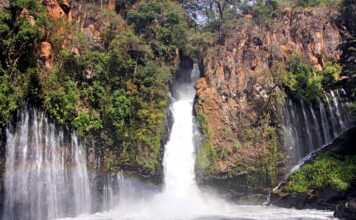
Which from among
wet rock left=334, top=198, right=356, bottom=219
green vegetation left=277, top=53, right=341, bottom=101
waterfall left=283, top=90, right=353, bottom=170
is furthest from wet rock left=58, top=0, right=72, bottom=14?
wet rock left=334, top=198, right=356, bottom=219

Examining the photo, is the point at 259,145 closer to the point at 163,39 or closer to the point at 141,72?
the point at 141,72

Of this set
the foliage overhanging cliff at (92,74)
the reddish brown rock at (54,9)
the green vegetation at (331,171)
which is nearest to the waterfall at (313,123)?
the green vegetation at (331,171)

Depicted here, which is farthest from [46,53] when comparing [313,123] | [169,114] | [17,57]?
[313,123]

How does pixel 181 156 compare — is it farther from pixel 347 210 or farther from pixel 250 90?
pixel 347 210

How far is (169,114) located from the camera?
28219mm

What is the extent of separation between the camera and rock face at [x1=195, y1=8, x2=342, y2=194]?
989 inches

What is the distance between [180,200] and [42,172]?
8904 mm

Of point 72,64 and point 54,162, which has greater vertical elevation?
point 72,64

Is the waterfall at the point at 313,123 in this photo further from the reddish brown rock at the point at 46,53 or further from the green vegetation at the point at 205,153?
the reddish brown rock at the point at 46,53

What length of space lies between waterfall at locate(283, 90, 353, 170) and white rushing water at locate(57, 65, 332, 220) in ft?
15.7

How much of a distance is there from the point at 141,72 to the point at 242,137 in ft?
27.2

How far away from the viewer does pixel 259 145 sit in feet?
83.4

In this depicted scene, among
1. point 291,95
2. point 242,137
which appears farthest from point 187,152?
point 291,95

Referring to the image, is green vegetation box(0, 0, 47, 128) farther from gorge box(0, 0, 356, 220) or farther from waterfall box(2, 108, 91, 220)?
waterfall box(2, 108, 91, 220)
